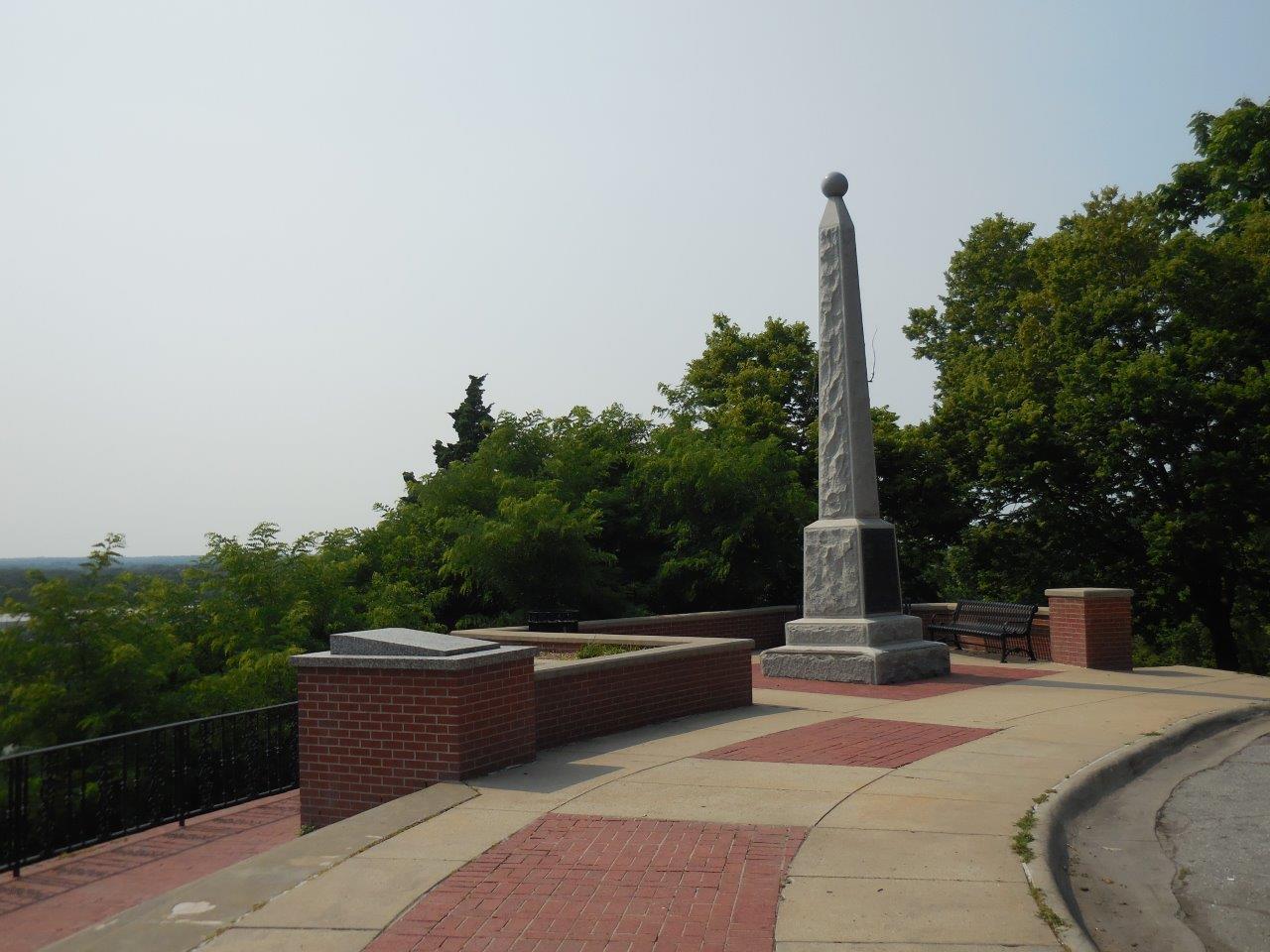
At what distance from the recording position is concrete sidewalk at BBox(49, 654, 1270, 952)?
4.70 metres

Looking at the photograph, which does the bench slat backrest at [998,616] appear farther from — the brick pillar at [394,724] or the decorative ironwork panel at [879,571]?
the brick pillar at [394,724]

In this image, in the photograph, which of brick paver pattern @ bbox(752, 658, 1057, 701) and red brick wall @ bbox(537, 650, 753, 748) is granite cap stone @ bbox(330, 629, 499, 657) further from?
brick paver pattern @ bbox(752, 658, 1057, 701)

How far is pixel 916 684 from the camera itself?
1322cm

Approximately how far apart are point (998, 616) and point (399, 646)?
459 inches

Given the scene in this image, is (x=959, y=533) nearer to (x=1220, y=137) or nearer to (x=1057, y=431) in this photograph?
(x=1057, y=431)

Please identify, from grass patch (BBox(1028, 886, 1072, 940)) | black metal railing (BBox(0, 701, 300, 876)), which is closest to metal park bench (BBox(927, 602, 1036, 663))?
black metal railing (BBox(0, 701, 300, 876))

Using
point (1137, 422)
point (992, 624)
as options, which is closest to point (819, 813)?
point (992, 624)

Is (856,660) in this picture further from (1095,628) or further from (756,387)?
(756,387)

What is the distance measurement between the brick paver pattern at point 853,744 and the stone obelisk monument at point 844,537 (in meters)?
3.55

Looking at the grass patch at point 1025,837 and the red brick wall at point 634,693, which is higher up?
the red brick wall at point 634,693

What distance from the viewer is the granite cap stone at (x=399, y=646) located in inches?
296

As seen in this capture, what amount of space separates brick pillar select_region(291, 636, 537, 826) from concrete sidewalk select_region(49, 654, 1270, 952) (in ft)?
1.12

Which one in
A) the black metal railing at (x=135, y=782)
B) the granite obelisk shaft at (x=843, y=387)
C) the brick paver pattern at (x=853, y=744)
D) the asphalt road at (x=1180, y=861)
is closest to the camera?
the asphalt road at (x=1180, y=861)

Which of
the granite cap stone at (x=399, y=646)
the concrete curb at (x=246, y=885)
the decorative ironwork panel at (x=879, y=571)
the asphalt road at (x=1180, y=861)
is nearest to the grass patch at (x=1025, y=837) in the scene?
the asphalt road at (x=1180, y=861)
